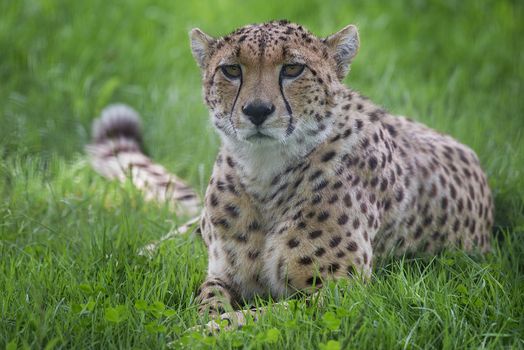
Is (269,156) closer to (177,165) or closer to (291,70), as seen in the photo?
(291,70)

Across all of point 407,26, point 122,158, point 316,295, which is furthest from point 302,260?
point 407,26

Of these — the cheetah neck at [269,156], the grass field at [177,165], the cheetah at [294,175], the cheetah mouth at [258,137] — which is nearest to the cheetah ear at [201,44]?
the cheetah at [294,175]

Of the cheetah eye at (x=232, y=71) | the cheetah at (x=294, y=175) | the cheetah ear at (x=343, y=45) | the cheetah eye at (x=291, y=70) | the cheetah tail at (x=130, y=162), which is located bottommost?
the cheetah tail at (x=130, y=162)

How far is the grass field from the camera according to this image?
3.62 meters

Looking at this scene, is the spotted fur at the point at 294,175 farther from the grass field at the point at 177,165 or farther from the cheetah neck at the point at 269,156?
the grass field at the point at 177,165

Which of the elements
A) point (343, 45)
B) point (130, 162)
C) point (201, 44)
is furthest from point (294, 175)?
point (130, 162)

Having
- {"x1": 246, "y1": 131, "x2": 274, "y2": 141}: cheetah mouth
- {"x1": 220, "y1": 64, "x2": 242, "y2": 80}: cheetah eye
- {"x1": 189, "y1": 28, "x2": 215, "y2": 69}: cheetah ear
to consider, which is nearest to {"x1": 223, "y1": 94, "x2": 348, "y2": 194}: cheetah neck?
{"x1": 246, "y1": 131, "x2": 274, "y2": 141}: cheetah mouth

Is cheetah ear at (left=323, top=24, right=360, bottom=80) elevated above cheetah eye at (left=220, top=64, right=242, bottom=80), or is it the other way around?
cheetah ear at (left=323, top=24, right=360, bottom=80)

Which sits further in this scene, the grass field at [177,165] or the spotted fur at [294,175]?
the spotted fur at [294,175]

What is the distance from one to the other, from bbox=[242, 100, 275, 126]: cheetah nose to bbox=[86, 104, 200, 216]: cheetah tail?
1397 millimetres

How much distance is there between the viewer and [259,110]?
3812 mm

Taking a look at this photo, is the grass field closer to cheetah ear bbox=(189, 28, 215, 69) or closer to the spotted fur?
the spotted fur

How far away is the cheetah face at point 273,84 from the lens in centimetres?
387

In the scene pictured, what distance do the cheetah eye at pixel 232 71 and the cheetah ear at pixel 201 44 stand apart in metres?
0.31
